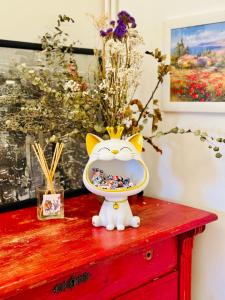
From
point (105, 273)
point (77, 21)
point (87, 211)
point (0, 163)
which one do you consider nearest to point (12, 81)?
point (0, 163)

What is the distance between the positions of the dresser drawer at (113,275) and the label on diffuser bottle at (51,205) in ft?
0.94

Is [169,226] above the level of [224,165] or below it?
below

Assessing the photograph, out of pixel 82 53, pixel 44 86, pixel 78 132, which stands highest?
pixel 82 53

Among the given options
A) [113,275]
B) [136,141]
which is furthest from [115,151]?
[113,275]

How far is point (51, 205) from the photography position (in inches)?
53.2

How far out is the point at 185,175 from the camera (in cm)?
160

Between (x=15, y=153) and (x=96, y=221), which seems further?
(x=15, y=153)

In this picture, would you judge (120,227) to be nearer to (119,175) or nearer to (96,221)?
(96,221)

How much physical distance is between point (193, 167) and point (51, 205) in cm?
56

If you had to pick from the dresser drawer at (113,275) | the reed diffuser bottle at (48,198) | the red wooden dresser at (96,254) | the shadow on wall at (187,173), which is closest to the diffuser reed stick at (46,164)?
the reed diffuser bottle at (48,198)

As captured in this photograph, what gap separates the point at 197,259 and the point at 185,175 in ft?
1.07

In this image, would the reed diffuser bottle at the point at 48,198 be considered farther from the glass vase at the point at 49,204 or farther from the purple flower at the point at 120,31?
the purple flower at the point at 120,31

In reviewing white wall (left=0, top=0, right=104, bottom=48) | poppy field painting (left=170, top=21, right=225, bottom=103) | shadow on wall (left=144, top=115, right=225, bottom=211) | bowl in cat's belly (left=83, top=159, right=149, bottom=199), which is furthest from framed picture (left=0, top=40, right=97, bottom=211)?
poppy field painting (left=170, top=21, right=225, bottom=103)

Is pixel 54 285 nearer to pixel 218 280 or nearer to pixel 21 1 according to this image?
pixel 218 280
